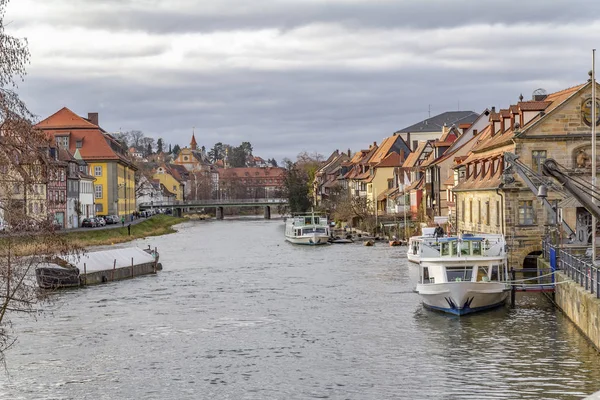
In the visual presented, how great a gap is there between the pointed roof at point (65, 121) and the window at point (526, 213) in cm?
7137

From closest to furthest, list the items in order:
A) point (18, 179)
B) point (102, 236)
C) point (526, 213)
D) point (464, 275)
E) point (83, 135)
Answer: point (18, 179)
point (464, 275)
point (526, 213)
point (102, 236)
point (83, 135)

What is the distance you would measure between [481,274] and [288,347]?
412 inches

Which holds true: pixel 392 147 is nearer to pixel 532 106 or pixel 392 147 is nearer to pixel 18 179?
pixel 532 106

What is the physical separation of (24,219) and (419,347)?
16.1m

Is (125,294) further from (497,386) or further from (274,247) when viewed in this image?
(274,247)

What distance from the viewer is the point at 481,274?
121ft

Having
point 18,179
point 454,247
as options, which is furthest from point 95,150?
point 18,179

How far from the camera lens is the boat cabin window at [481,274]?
36781mm

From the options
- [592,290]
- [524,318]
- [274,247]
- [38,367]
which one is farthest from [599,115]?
[274,247]

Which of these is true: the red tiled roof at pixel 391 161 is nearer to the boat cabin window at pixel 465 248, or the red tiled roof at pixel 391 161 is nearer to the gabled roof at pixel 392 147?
the gabled roof at pixel 392 147

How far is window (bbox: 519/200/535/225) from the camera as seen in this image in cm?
4719

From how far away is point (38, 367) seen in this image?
2736cm

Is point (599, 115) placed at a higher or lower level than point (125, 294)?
higher

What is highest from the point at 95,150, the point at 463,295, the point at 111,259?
the point at 95,150
